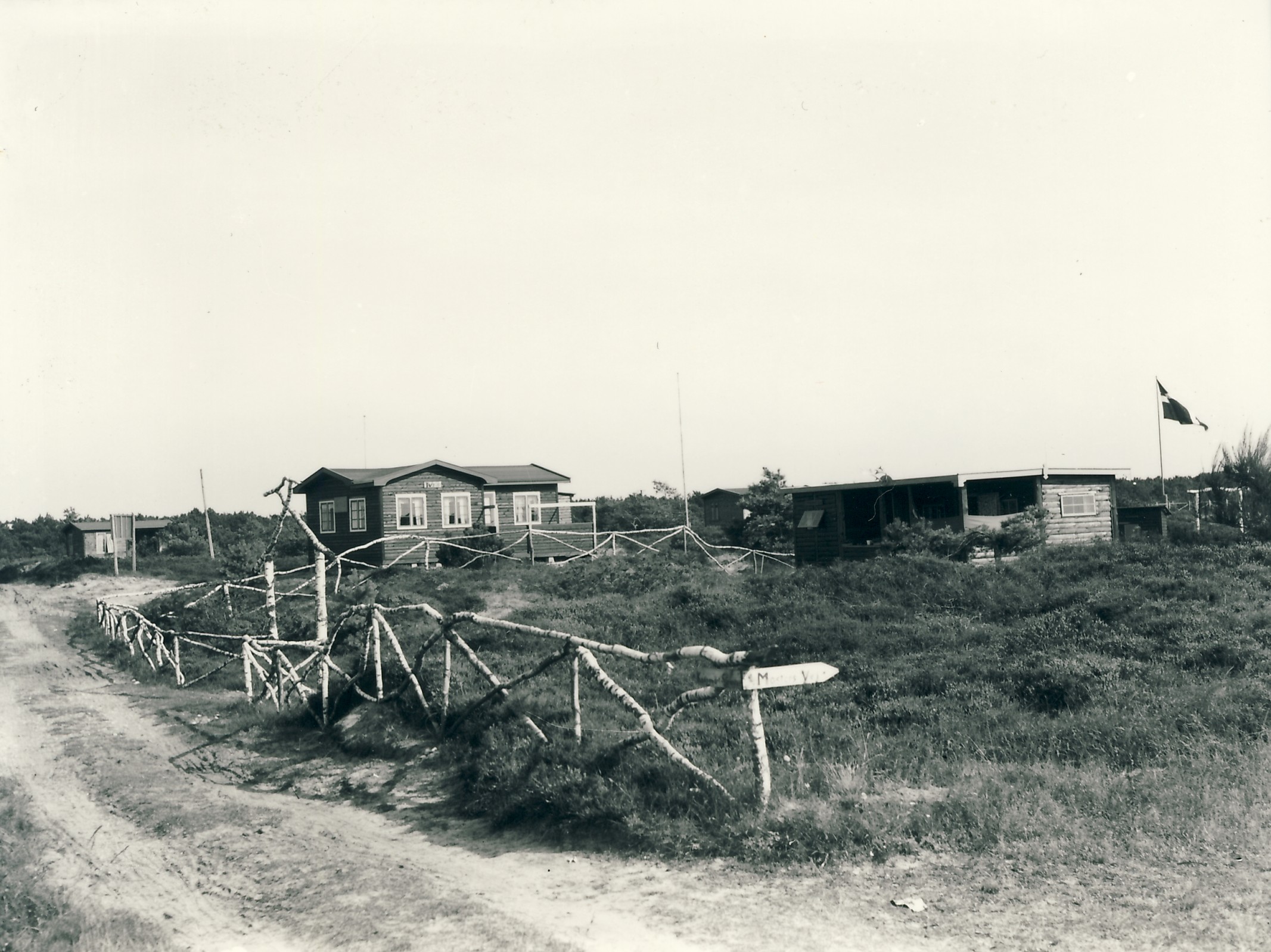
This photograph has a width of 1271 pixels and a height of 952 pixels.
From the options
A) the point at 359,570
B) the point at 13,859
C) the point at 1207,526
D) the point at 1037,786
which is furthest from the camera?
the point at 359,570

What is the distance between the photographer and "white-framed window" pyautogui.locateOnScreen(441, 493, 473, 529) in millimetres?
30750

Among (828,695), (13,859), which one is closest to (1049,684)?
(828,695)

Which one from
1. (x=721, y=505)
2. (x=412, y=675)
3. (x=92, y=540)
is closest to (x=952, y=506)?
(x=412, y=675)

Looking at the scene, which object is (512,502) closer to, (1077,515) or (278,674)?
(1077,515)

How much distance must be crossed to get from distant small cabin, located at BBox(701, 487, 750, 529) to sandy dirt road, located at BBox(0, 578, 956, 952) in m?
41.8

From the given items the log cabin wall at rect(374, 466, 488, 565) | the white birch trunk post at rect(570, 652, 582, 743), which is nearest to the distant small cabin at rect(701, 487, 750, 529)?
the log cabin wall at rect(374, 466, 488, 565)

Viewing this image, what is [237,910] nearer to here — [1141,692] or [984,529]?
[1141,692]

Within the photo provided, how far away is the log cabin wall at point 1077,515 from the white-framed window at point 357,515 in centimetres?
2133

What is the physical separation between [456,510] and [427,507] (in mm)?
1153

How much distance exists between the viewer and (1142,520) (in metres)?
29.4

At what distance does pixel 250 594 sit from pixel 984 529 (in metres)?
19.7

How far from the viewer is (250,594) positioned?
24.6 metres

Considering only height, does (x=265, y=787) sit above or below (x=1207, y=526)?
below

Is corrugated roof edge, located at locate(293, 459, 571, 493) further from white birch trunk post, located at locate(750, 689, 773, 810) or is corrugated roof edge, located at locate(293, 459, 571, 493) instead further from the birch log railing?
white birch trunk post, located at locate(750, 689, 773, 810)
